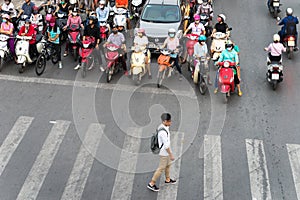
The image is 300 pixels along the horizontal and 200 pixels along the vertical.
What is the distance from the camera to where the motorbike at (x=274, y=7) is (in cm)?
2224

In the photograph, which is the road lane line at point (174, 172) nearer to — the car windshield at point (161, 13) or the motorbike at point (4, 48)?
the car windshield at point (161, 13)

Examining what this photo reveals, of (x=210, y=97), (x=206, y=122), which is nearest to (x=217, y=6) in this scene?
(x=210, y=97)

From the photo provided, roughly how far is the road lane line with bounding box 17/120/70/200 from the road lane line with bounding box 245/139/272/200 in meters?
4.89

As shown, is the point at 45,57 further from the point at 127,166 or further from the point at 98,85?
the point at 127,166

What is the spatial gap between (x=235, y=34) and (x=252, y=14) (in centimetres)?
292

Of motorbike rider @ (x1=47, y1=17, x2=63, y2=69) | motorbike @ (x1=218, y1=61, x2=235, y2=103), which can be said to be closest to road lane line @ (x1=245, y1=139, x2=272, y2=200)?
motorbike @ (x1=218, y1=61, x2=235, y2=103)

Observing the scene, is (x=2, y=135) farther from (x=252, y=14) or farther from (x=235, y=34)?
(x=252, y=14)

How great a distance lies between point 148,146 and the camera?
13.0 metres

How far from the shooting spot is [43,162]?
12.1m

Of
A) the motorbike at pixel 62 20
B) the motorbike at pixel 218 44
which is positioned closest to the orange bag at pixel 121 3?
the motorbike at pixel 62 20

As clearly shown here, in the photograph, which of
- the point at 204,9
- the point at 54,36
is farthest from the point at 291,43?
the point at 54,36

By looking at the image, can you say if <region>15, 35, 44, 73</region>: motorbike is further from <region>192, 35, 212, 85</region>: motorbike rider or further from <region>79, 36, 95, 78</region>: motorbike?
<region>192, 35, 212, 85</region>: motorbike rider

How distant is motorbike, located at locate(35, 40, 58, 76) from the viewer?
16688 mm

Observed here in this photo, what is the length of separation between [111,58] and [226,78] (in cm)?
393
